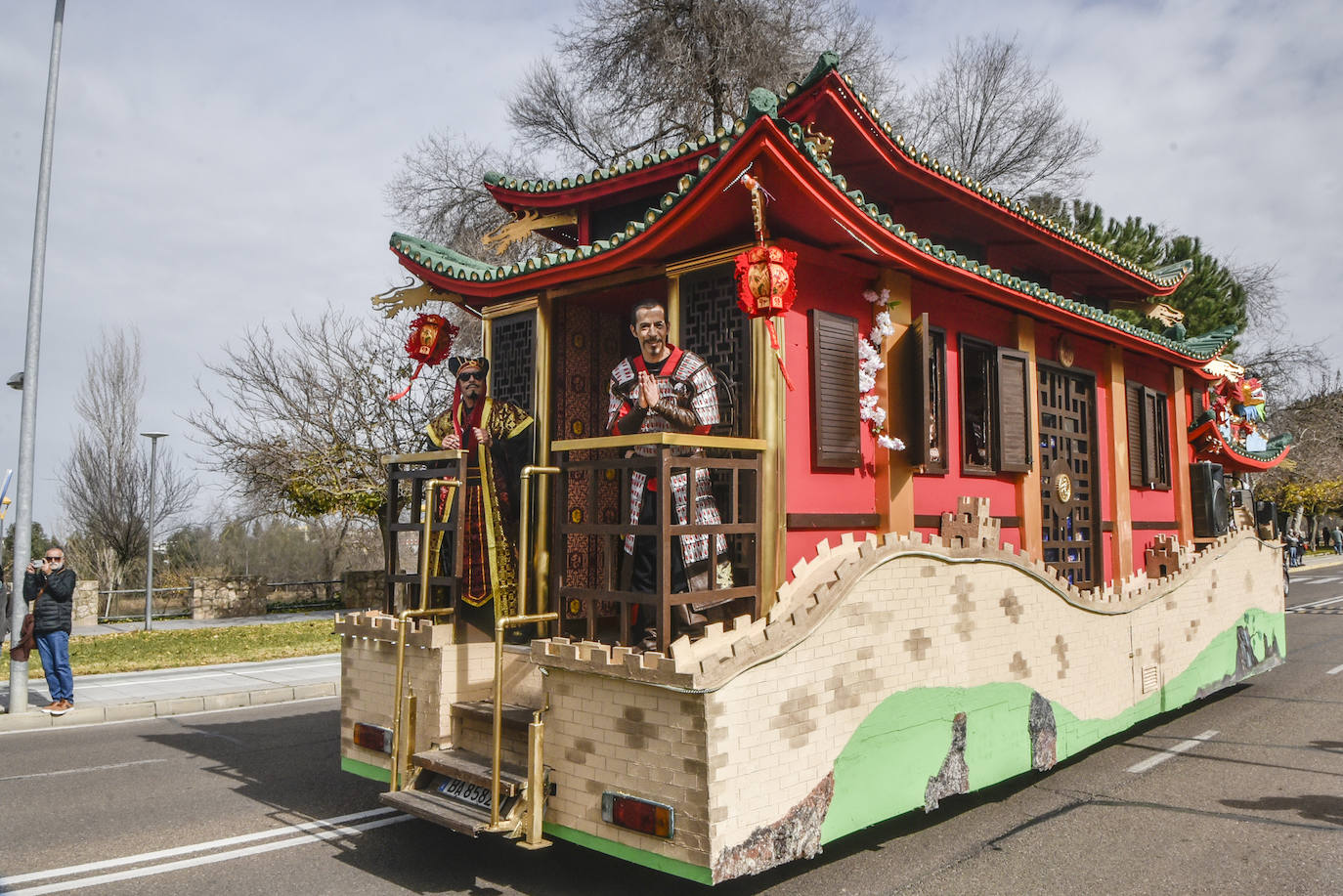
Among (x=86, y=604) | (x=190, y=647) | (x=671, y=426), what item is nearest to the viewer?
(x=671, y=426)

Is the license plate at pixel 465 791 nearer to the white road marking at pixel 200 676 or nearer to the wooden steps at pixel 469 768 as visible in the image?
the wooden steps at pixel 469 768

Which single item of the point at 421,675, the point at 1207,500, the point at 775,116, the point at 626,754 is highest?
the point at 775,116

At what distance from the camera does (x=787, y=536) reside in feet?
18.6

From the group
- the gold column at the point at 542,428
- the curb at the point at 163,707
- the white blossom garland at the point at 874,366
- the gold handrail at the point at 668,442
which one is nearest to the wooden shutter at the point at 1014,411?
the white blossom garland at the point at 874,366

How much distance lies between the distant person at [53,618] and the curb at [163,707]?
0.15 meters

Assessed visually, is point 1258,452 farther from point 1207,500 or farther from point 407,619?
point 407,619

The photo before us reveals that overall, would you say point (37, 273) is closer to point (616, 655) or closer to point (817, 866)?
point (616, 655)

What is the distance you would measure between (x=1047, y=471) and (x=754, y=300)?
4.61 m

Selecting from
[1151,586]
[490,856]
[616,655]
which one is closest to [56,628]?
[490,856]

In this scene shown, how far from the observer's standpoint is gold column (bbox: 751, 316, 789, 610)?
550 cm

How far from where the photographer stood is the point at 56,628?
10.5m

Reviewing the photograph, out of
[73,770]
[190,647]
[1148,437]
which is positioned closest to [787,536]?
[1148,437]

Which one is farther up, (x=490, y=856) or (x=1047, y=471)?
(x=1047, y=471)

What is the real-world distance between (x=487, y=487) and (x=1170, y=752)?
6.22 meters
